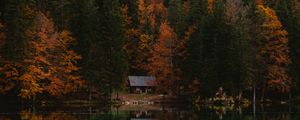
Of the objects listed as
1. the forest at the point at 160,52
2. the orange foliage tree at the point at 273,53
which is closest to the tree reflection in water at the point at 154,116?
the forest at the point at 160,52

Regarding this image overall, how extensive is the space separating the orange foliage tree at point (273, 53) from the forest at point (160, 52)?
0.43 ft

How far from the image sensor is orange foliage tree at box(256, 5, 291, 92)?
69125 mm

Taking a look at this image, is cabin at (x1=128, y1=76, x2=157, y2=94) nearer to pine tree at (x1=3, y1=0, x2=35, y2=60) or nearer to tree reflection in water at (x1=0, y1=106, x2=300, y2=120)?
pine tree at (x1=3, y1=0, x2=35, y2=60)

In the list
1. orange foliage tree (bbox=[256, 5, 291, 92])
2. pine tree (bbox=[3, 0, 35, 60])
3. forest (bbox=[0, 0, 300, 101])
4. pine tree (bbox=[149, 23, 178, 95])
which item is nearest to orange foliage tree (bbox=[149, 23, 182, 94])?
pine tree (bbox=[149, 23, 178, 95])

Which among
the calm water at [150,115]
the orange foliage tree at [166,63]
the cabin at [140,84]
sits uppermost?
the orange foliage tree at [166,63]

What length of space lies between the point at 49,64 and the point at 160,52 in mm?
19500

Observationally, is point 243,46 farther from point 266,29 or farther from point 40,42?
point 40,42

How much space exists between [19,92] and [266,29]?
33.2m

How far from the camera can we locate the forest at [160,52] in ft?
201

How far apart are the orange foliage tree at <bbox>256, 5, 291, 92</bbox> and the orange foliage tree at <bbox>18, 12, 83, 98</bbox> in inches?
957

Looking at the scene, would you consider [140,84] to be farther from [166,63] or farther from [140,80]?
[166,63]

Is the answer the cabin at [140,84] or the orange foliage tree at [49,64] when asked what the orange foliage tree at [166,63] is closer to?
the cabin at [140,84]

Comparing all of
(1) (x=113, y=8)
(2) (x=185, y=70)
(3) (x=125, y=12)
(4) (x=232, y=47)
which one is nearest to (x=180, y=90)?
(2) (x=185, y=70)

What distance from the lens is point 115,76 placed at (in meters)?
68.2
